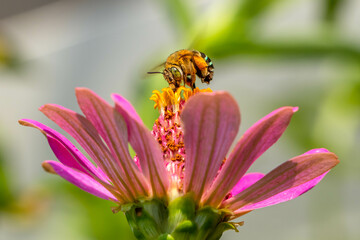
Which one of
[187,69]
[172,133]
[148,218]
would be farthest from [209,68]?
[148,218]

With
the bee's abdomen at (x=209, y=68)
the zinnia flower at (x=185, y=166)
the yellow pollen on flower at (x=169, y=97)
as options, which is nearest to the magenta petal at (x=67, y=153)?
the zinnia flower at (x=185, y=166)

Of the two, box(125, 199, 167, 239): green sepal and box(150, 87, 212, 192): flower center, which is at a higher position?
box(150, 87, 212, 192): flower center

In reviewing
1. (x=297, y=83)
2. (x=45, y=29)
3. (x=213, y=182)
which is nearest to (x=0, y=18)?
(x=45, y=29)

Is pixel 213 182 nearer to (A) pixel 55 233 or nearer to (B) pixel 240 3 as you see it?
(B) pixel 240 3

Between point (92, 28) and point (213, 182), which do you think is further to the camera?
point (92, 28)

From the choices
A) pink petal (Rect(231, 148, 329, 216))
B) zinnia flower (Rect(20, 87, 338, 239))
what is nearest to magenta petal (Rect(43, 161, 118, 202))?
zinnia flower (Rect(20, 87, 338, 239))

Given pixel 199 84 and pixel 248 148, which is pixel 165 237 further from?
pixel 199 84

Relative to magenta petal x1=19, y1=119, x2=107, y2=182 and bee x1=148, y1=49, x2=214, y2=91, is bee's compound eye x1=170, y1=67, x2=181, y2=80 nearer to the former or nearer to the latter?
bee x1=148, y1=49, x2=214, y2=91
